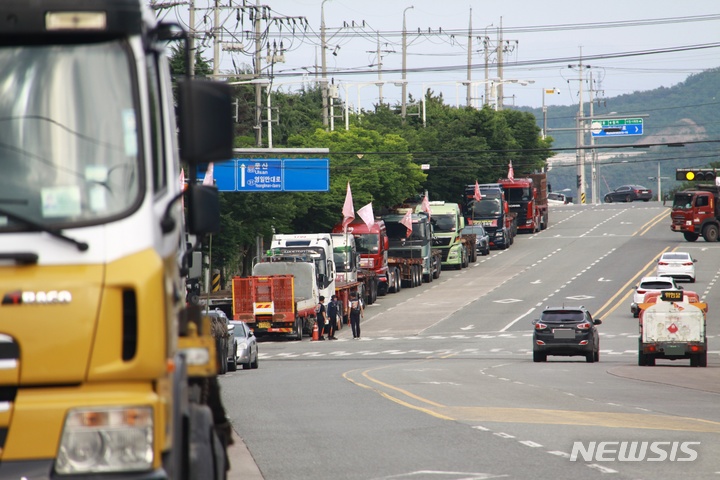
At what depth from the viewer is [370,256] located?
57.6 meters

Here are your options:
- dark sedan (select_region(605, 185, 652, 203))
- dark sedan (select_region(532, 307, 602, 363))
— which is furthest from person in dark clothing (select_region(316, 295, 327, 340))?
dark sedan (select_region(605, 185, 652, 203))

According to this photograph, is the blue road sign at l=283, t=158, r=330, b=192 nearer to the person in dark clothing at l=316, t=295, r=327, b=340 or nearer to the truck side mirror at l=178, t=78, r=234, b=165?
the person in dark clothing at l=316, t=295, r=327, b=340

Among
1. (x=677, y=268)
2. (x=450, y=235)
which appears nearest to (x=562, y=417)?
(x=677, y=268)

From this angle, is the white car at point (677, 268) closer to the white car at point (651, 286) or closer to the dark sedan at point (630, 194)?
the white car at point (651, 286)

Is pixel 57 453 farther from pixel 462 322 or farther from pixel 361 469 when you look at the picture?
pixel 462 322

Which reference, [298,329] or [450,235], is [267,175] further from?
[450,235]

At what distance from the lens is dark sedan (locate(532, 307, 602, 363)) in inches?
1230

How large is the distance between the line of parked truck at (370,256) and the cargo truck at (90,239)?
101ft

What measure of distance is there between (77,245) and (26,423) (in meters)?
0.79

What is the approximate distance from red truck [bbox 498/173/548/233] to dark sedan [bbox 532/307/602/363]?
49028 mm

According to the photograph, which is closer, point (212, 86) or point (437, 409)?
point (212, 86)

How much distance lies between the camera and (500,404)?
60.8 ft

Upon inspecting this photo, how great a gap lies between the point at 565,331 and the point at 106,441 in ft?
87.6

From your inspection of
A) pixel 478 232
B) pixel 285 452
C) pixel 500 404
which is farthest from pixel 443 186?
pixel 285 452
